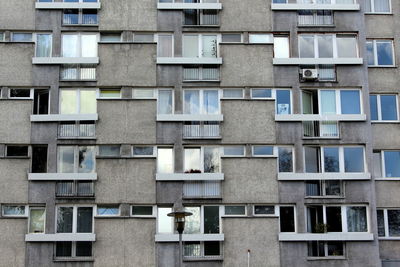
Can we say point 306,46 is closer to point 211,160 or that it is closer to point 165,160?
point 211,160

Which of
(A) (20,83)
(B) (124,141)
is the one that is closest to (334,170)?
(B) (124,141)

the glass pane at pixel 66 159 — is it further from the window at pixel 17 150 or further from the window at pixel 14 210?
the window at pixel 14 210

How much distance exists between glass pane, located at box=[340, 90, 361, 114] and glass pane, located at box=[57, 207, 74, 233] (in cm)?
1299

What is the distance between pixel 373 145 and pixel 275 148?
4.72 metres

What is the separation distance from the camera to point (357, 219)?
2789 centimetres


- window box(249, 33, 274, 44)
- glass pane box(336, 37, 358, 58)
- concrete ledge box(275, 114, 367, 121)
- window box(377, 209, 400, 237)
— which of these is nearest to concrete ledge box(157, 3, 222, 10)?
window box(249, 33, 274, 44)

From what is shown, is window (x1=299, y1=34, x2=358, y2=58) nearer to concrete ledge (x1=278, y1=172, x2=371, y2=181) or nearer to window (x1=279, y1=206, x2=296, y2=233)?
concrete ledge (x1=278, y1=172, x2=371, y2=181)

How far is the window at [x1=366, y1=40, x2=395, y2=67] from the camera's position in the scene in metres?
30.3

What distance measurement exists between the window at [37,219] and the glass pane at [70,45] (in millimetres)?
7084

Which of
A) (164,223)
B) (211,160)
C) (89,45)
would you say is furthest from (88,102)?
(164,223)

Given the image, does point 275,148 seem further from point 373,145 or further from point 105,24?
point 105,24

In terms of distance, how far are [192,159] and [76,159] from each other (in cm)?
512

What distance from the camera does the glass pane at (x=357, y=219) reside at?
1094 inches

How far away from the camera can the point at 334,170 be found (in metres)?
28.3
